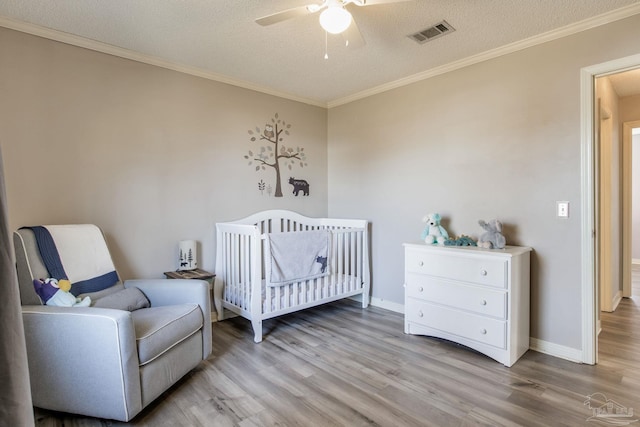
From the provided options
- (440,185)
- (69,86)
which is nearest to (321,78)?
(440,185)

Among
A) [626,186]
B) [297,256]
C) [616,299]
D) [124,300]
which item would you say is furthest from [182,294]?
[626,186]

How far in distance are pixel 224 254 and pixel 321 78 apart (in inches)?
77.6

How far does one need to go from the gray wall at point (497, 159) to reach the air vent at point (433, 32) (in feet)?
2.07

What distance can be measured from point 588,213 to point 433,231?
108cm

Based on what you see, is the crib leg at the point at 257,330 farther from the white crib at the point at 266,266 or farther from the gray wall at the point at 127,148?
the gray wall at the point at 127,148

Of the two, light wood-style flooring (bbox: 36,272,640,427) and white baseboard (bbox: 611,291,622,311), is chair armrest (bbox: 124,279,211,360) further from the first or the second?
white baseboard (bbox: 611,291,622,311)

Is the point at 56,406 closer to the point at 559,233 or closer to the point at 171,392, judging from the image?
the point at 171,392

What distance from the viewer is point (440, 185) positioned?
125 inches

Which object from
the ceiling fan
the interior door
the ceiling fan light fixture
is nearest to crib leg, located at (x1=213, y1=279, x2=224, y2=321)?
the ceiling fan

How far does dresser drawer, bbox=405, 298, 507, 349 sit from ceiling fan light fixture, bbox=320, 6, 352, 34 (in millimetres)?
2166

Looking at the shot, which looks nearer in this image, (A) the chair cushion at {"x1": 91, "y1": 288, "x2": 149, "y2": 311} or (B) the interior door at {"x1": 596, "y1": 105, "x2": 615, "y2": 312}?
(A) the chair cushion at {"x1": 91, "y1": 288, "x2": 149, "y2": 311}

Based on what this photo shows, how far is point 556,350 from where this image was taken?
8.27 feet

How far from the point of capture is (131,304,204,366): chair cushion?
1.82 metres

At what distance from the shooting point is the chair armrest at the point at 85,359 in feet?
5.48
